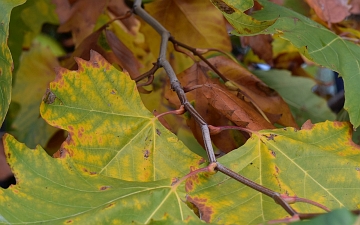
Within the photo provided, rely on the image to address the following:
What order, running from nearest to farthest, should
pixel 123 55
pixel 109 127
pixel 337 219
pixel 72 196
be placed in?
pixel 337 219 < pixel 72 196 < pixel 109 127 < pixel 123 55

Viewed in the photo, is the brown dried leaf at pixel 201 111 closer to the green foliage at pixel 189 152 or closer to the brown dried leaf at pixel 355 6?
the green foliage at pixel 189 152

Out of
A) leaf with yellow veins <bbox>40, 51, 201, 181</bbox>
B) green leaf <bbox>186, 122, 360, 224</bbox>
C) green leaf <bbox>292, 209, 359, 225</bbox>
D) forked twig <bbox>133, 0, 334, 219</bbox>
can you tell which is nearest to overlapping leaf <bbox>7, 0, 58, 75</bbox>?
forked twig <bbox>133, 0, 334, 219</bbox>

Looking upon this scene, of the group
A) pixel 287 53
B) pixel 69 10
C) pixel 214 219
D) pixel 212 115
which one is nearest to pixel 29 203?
pixel 214 219

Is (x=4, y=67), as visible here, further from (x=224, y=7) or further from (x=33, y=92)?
(x=33, y=92)

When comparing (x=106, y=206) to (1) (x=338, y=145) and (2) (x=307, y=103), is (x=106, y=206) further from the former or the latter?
(2) (x=307, y=103)

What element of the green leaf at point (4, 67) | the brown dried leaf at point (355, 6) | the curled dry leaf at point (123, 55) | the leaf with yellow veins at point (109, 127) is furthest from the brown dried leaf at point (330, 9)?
the green leaf at point (4, 67)

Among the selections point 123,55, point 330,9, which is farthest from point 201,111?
point 330,9
